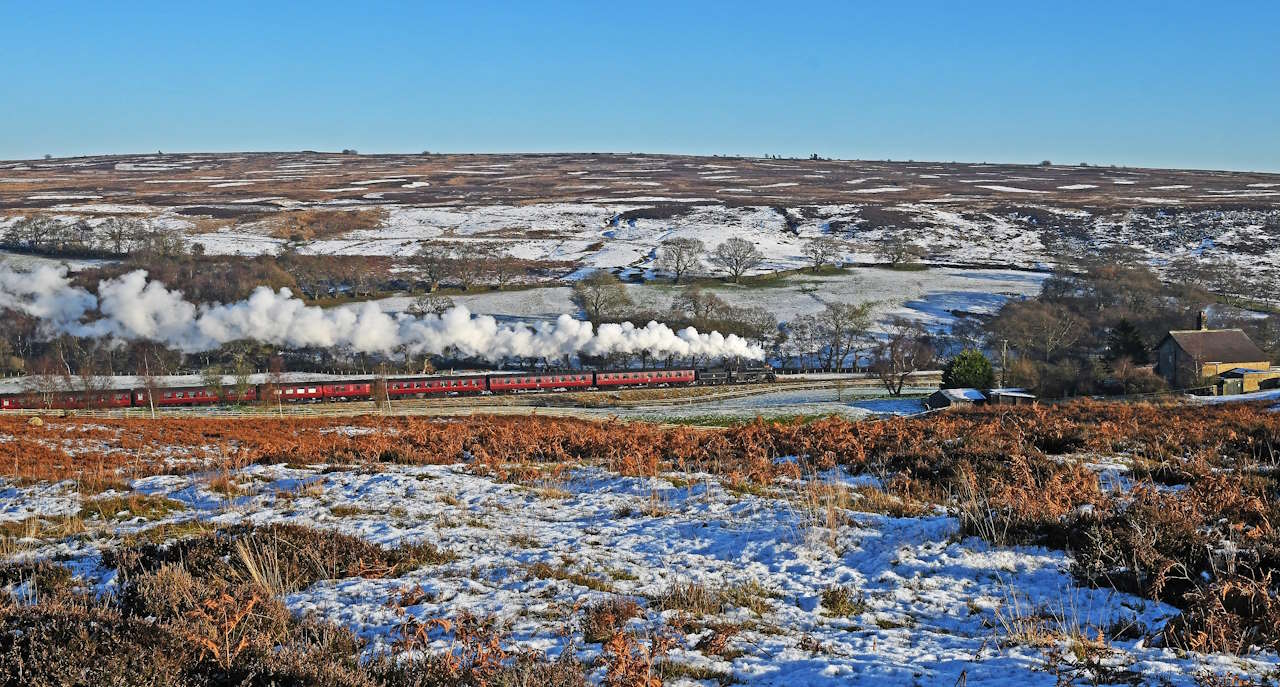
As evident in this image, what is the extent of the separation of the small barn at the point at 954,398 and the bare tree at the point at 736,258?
56.0m

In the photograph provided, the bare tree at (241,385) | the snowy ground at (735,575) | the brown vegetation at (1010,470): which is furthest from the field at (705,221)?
the snowy ground at (735,575)

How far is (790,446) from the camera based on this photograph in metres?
18.8

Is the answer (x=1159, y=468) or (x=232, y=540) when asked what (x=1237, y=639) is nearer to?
(x=1159, y=468)

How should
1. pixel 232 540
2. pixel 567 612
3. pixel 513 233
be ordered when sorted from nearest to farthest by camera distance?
1. pixel 567 612
2. pixel 232 540
3. pixel 513 233

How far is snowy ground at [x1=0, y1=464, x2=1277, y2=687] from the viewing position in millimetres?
7637

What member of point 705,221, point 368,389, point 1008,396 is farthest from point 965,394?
point 705,221

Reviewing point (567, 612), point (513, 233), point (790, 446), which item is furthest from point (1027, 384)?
point (513, 233)

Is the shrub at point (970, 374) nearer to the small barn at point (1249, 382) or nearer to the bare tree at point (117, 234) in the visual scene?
the small barn at point (1249, 382)

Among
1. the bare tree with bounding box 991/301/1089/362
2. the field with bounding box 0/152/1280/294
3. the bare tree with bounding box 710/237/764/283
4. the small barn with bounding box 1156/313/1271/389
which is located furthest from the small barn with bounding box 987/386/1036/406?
the field with bounding box 0/152/1280/294

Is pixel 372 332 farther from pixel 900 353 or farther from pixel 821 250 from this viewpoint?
pixel 821 250

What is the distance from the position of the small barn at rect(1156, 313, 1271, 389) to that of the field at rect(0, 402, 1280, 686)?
44.5 metres

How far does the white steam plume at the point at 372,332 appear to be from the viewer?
7094 cm

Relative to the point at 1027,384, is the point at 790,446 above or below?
above

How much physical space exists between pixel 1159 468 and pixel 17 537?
57.6 feet
